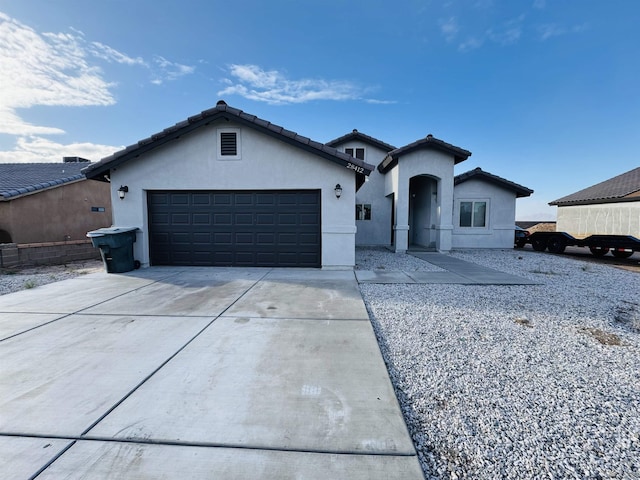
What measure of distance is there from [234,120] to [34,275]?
742 centimetres

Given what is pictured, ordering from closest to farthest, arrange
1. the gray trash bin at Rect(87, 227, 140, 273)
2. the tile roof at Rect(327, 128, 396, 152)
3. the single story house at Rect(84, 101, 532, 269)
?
the gray trash bin at Rect(87, 227, 140, 273) → the single story house at Rect(84, 101, 532, 269) → the tile roof at Rect(327, 128, 396, 152)

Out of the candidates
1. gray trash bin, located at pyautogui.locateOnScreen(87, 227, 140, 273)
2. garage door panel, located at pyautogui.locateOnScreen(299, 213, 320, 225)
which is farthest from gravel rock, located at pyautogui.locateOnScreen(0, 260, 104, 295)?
garage door panel, located at pyautogui.locateOnScreen(299, 213, 320, 225)

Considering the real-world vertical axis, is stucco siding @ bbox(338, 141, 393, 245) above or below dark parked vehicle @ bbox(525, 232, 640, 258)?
above

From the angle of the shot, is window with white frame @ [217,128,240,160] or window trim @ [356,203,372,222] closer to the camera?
window with white frame @ [217,128,240,160]

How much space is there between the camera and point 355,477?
1813 mm

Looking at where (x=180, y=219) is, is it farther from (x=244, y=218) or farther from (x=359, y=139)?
(x=359, y=139)

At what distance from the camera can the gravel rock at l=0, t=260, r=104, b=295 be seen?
6934 mm

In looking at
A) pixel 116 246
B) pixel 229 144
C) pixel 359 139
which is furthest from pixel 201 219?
pixel 359 139

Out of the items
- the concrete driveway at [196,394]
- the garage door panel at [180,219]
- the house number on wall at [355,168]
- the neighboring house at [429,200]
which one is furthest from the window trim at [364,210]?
the concrete driveway at [196,394]

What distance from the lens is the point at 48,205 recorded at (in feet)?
41.6

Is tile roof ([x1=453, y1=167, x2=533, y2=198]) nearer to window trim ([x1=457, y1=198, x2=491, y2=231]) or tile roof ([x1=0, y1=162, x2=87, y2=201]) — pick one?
window trim ([x1=457, y1=198, x2=491, y2=231])

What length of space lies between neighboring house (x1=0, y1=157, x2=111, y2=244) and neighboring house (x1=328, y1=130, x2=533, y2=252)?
12.8 m

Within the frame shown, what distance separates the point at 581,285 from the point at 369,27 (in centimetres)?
1115

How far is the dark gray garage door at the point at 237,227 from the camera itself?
911cm
